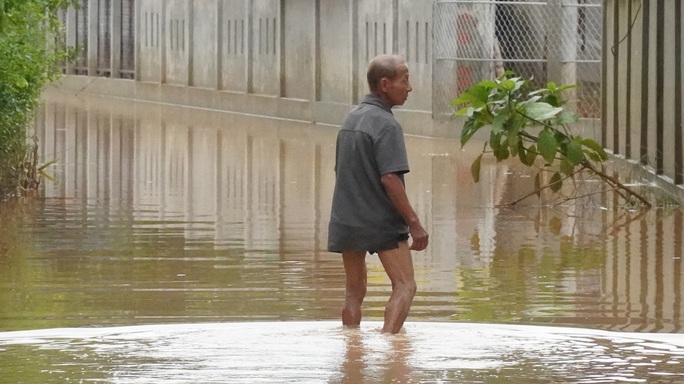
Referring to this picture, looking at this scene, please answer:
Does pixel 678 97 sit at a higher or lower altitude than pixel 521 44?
lower

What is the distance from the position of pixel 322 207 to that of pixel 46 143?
37.1 feet

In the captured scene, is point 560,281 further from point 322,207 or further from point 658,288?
point 322,207

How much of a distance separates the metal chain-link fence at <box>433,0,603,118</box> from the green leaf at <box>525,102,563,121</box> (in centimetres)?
1089

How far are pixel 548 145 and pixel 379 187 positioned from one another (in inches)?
277

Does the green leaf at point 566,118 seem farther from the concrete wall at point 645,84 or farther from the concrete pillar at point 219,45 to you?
the concrete pillar at point 219,45

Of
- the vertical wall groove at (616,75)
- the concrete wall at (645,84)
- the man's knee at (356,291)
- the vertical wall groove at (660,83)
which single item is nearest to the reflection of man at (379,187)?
the man's knee at (356,291)

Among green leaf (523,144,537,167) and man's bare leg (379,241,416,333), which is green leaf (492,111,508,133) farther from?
man's bare leg (379,241,416,333)

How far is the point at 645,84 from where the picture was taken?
19297 mm

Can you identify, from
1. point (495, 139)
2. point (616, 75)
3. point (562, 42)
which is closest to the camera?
point (495, 139)

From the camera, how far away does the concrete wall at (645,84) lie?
685 inches

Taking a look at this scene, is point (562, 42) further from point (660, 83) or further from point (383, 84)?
point (383, 84)

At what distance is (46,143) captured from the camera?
27.2 meters

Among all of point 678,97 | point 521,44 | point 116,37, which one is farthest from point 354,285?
point 116,37

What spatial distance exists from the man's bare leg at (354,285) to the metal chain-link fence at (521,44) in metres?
17.7
